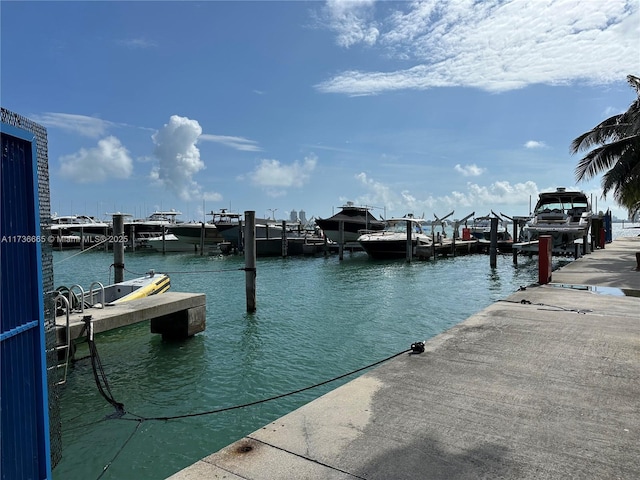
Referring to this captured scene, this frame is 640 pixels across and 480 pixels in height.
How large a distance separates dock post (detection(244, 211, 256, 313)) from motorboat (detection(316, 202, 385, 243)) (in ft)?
72.6

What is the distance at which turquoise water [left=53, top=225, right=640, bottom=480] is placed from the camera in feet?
18.5

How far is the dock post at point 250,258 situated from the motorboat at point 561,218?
659 inches

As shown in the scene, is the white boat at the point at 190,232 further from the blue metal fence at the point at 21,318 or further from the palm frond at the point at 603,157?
the blue metal fence at the point at 21,318

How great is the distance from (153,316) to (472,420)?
671cm

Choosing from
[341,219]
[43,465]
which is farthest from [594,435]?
[341,219]

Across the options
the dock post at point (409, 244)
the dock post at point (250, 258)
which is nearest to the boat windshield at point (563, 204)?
the dock post at point (409, 244)

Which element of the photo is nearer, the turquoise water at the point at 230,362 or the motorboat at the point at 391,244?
the turquoise water at the point at 230,362

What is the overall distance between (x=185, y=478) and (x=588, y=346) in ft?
17.6

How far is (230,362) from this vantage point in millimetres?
9039

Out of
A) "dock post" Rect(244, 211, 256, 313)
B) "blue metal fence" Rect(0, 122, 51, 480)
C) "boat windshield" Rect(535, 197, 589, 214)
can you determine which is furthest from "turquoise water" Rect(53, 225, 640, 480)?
"boat windshield" Rect(535, 197, 589, 214)

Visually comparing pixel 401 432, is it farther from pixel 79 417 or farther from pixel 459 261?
pixel 459 261

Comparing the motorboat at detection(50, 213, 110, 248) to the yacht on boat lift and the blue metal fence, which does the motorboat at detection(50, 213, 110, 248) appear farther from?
the blue metal fence

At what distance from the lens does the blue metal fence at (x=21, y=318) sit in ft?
8.75

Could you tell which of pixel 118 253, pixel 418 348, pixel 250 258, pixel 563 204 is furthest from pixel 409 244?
pixel 418 348
